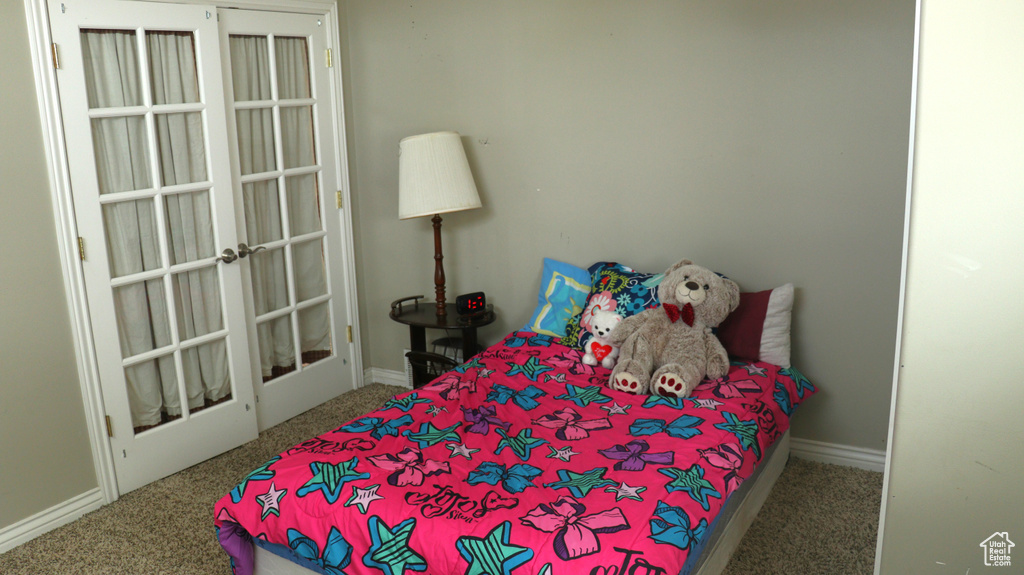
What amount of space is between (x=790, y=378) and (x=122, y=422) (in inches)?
104

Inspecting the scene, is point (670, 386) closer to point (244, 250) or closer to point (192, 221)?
point (244, 250)

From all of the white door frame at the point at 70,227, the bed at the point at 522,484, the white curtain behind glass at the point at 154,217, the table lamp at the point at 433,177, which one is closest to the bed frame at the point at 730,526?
the bed at the point at 522,484

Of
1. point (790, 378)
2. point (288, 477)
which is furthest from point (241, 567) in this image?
point (790, 378)

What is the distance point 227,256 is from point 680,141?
2016 mm

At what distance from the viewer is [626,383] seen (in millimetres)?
2619

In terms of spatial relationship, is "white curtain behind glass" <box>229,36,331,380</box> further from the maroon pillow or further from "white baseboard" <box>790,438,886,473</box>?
"white baseboard" <box>790,438,886,473</box>

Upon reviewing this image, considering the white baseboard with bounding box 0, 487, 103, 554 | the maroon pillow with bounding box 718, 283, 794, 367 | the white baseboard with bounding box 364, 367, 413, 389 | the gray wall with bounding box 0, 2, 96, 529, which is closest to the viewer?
the gray wall with bounding box 0, 2, 96, 529

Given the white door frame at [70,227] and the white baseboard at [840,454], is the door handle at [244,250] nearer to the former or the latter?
the white door frame at [70,227]

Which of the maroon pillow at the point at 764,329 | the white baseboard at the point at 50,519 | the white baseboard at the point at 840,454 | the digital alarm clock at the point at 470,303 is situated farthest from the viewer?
the digital alarm clock at the point at 470,303

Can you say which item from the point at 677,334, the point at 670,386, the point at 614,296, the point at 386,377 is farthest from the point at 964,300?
the point at 386,377

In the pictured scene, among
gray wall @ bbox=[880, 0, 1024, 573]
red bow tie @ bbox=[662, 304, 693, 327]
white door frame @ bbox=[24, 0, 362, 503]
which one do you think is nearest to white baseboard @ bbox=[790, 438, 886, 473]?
red bow tie @ bbox=[662, 304, 693, 327]

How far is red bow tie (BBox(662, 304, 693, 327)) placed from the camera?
2.74 metres

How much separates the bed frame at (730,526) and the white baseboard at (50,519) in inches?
42.0

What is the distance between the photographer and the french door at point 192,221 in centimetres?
274
